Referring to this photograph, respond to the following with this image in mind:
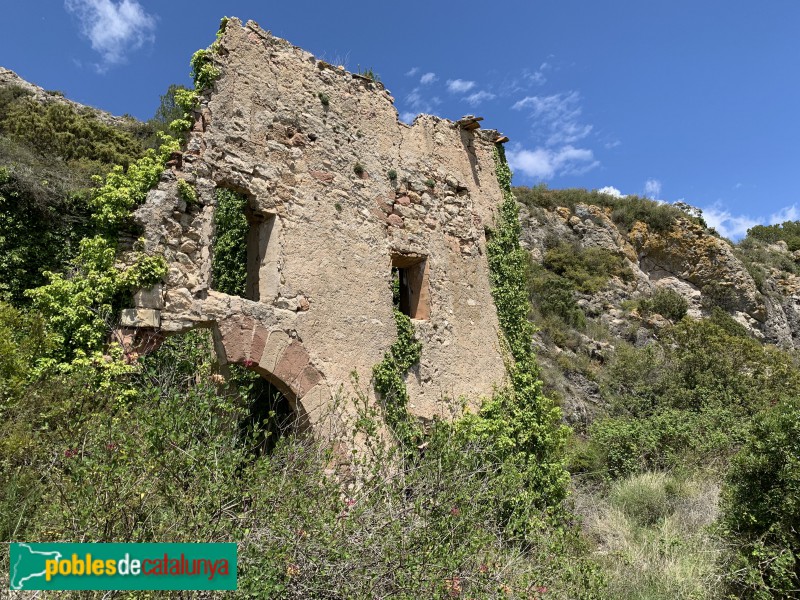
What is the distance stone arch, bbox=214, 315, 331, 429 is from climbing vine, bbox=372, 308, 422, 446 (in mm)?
742

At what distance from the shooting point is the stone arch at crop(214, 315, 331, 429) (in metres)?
5.68

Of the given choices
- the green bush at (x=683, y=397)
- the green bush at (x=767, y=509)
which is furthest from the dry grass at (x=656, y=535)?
the green bush at (x=683, y=397)

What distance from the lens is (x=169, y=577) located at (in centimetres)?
326

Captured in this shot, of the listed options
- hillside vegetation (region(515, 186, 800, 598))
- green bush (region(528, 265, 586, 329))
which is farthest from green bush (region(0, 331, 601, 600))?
green bush (region(528, 265, 586, 329))

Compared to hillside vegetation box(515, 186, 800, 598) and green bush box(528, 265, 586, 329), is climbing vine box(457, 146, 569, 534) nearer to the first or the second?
hillside vegetation box(515, 186, 800, 598)

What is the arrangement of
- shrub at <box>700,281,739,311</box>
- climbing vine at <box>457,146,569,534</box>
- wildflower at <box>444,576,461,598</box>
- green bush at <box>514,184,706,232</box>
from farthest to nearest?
1. green bush at <box>514,184,706,232</box>
2. shrub at <box>700,281,739,311</box>
3. climbing vine at <box>457,146,569,534</box>
4. wildflower at <box>444,576,461,598</box>

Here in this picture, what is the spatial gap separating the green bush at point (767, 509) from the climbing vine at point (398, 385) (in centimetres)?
376

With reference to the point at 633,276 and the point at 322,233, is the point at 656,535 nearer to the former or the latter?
the point at 322,233

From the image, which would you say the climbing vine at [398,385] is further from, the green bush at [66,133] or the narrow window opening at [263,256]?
the green bush at [66,133]

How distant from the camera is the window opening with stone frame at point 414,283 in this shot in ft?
24.3

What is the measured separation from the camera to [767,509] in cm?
613

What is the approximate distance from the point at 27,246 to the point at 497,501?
26.4ft

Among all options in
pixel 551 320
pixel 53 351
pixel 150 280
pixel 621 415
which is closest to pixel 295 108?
pixel 150 280

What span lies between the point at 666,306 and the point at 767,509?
2020cm
